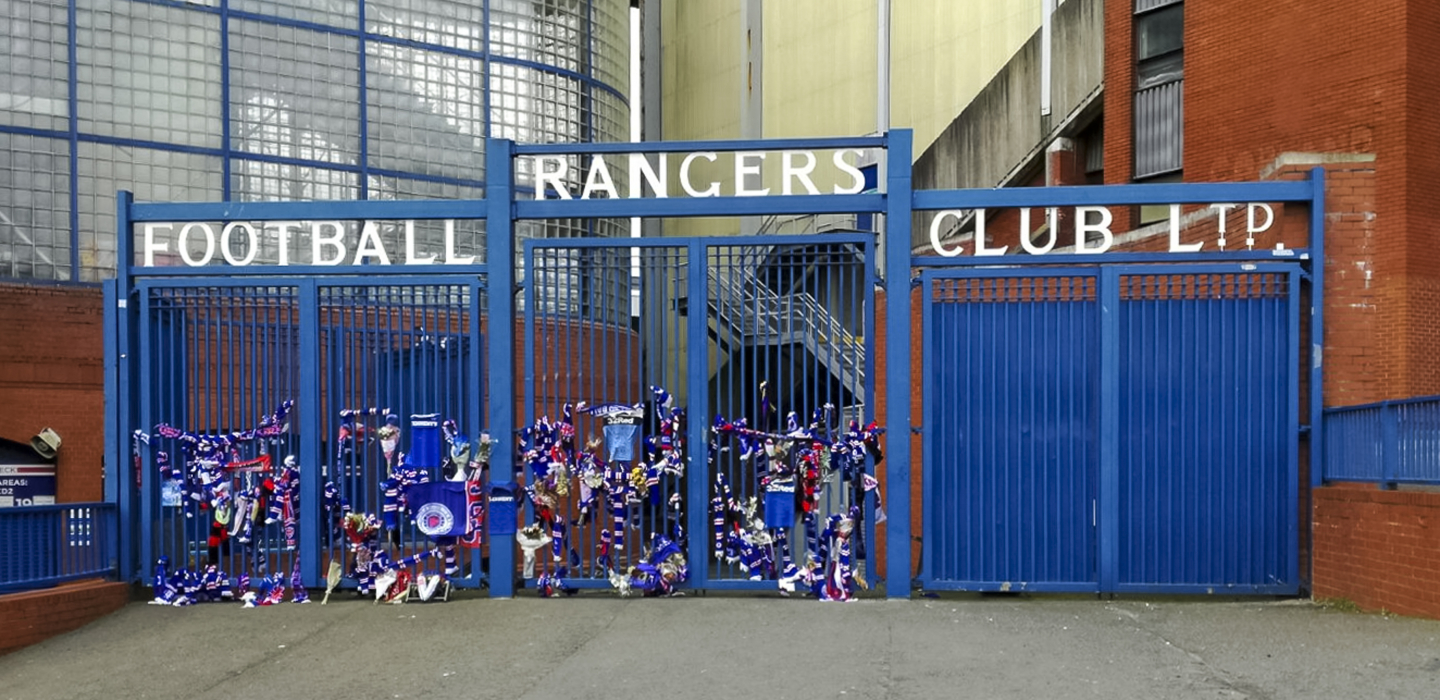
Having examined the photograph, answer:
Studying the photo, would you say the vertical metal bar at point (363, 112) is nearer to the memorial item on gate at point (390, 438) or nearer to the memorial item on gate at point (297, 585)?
the memorial item on gate at point (390, 438)

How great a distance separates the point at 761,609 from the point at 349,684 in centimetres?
293

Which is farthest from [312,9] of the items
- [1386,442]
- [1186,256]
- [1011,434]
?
[1386,442]

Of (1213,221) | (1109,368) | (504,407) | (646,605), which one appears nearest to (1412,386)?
(1213,221)

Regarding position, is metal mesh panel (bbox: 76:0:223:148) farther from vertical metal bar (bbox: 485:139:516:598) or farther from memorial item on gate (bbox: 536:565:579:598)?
memorial item on gate (bbox: 536:565:579:598)

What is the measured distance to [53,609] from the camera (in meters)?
9.39

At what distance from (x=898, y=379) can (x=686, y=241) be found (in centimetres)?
188

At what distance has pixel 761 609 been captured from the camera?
31.1ft

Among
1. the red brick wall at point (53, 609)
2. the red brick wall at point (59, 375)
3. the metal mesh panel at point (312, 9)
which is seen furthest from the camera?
the metal mesh panel at point (312, 9)

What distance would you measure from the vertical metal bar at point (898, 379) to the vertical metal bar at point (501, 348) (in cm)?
280

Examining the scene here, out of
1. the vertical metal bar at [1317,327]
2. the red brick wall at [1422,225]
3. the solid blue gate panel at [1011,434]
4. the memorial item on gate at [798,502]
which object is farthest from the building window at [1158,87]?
the memorial item on gate at [798,502]

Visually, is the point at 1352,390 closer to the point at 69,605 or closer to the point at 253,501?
the point at 253,501

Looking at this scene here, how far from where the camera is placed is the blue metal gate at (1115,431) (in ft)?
31.8

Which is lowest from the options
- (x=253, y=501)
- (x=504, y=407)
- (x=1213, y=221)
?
(x=253, y=501)

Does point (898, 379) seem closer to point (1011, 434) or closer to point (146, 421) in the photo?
point (1011, 434)
